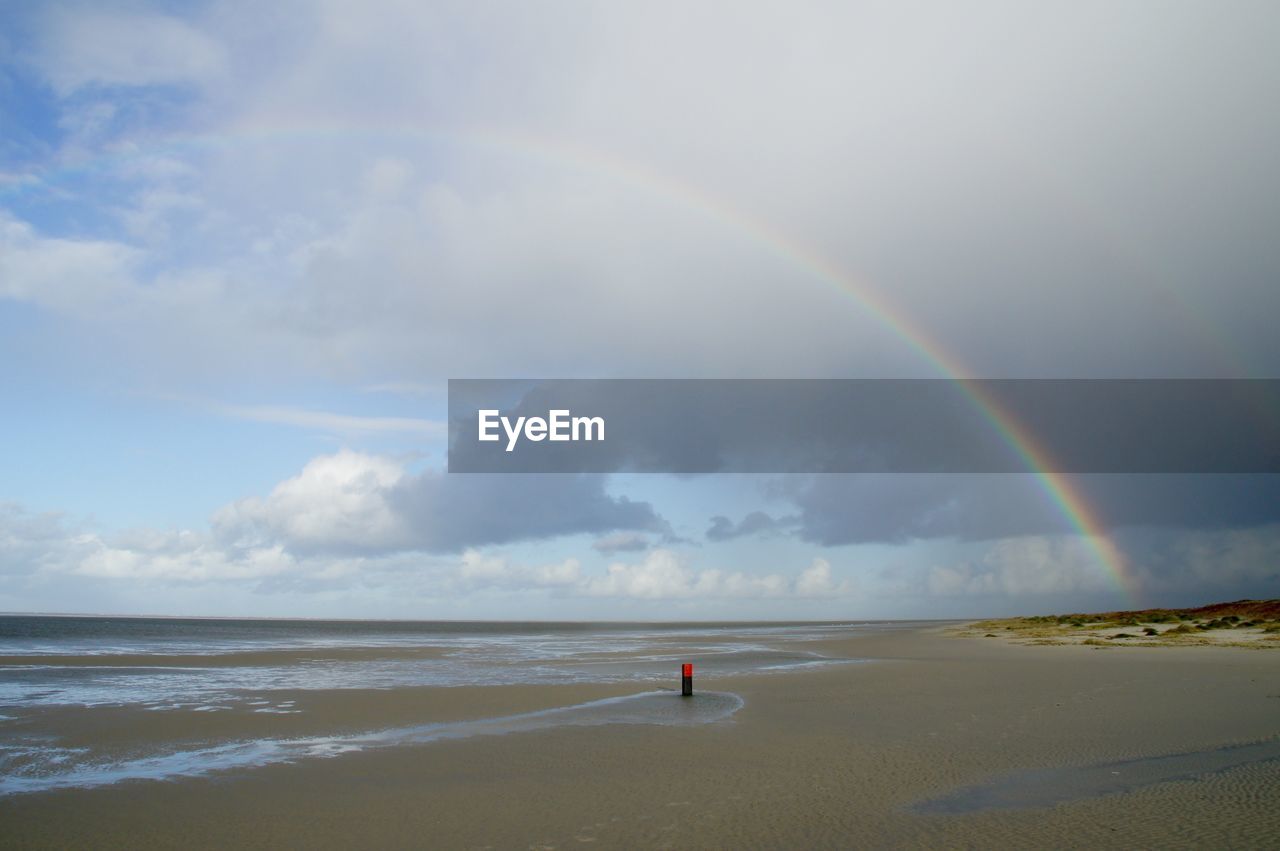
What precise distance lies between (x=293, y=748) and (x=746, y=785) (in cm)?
966

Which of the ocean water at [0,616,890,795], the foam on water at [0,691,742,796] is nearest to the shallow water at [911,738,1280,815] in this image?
the foam on water at [0,691,742,796]

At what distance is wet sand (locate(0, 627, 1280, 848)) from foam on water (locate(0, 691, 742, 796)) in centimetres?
70

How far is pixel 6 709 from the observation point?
2362 centimetres

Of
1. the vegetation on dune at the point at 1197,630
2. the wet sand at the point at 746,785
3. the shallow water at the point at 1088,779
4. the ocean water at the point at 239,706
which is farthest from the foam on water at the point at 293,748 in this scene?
the vegetation on dune at the point at 1197,630

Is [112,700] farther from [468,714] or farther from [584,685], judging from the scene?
[584,685]

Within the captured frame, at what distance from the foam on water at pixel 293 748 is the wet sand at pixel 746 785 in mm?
705

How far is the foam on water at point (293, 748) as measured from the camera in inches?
567

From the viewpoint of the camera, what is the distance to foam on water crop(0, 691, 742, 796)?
47.2 feet

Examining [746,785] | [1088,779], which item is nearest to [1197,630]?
[1088,779]

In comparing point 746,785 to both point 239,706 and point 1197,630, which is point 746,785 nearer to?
point 239,706

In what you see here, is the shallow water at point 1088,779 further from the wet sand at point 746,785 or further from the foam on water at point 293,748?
the foam on water at point 293,748

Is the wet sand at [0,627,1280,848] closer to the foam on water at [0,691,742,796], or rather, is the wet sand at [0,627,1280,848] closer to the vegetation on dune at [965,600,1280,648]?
the foam on water at [0,691,742,796]

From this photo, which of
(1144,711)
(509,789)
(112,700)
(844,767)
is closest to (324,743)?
(509,789)

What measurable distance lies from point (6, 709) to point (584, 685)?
678 inches
